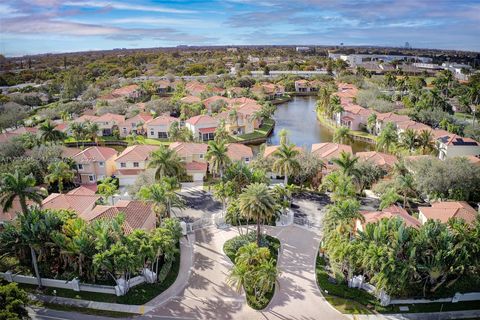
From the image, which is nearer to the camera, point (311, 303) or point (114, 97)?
point (311, 303)

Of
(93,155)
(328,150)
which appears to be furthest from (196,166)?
(328,150)

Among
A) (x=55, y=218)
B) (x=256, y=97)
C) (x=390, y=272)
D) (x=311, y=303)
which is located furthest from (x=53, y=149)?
(x=256, y=97)

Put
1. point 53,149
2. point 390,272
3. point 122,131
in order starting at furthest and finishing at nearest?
point 122,131 < point 53,149 < point 390,272

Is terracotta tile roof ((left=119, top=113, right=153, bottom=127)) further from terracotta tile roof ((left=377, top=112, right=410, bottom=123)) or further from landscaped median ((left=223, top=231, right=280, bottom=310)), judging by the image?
landscaped median ((left=223, top=231, right=280, bottom=310))

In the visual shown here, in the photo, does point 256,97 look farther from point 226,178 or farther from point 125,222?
point 125,222

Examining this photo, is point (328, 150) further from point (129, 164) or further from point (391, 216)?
point (129, 164)

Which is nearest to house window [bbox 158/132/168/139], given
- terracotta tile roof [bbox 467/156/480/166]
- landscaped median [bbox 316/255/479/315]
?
landscaped median [bbox 316/255/479/315]

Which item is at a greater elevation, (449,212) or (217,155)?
(217,155)
